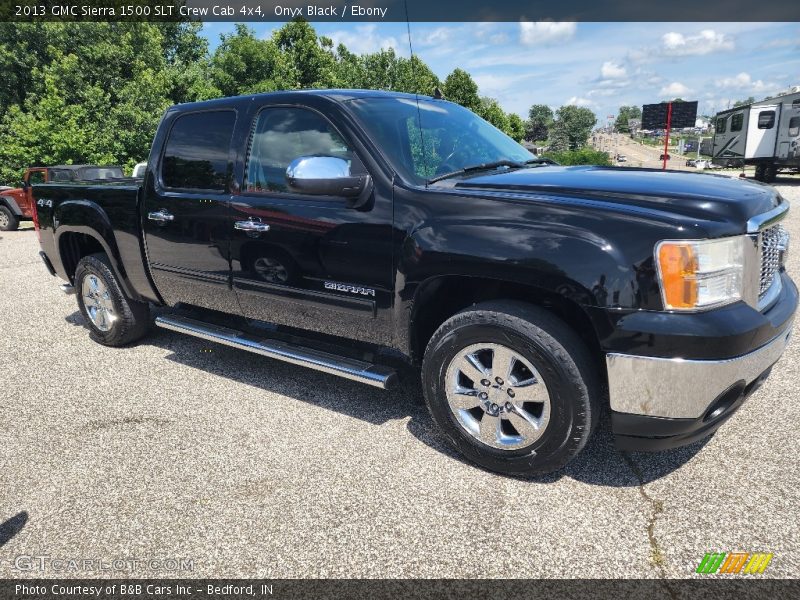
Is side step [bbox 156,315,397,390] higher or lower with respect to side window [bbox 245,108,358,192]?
lower

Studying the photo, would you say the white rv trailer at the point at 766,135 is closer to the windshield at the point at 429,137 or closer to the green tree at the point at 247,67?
the green tree at the point at 247,67

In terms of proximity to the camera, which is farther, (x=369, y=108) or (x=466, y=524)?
(x=369, y=108)

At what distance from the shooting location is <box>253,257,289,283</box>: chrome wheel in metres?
3.49

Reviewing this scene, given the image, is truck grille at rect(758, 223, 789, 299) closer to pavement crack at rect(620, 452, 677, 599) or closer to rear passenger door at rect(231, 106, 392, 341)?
pavement crack at rect(620, 452, 677, 599)

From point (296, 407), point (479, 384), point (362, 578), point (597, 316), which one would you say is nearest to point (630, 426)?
point (597, 316)

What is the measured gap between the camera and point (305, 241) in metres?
3.31

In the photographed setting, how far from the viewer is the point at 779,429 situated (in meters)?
3.21

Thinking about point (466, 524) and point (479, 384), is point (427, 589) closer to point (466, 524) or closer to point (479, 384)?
point (466, 524)

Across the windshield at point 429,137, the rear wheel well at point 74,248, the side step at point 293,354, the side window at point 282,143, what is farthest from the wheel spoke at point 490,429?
the rear wheel well at point 74,248

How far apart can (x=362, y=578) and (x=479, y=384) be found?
1032 millimetres

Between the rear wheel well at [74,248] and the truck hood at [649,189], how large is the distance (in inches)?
142

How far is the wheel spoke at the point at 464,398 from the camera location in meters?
2.86

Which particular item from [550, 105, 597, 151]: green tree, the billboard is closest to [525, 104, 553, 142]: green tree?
[550, 105, 597, 151]: green tree

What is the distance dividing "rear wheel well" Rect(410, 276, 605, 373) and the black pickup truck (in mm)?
11
